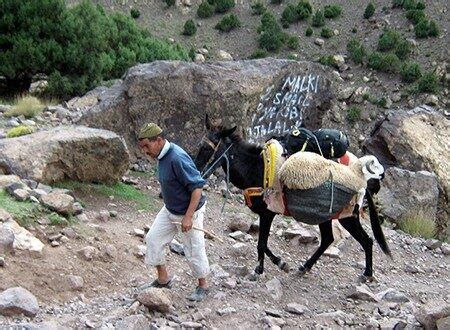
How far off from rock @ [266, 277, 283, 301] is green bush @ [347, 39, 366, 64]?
93.2ft

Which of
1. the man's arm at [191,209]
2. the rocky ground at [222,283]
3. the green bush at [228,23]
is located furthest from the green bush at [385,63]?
the man's arm at [191,209]

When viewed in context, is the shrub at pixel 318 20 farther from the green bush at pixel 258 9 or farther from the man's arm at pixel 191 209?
the man's arm at pixel 191 209

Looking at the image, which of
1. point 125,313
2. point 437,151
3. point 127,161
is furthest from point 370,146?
point 125,313

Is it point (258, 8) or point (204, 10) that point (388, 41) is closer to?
point (258, 8)

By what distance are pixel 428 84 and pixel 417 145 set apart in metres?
19.0

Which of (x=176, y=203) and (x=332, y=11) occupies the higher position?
(x=176, y=203)

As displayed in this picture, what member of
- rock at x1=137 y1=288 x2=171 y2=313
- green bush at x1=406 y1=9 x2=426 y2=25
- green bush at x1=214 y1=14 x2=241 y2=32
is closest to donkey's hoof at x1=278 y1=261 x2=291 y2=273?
rock at x1=137 y1=288 x2=171 y2=313

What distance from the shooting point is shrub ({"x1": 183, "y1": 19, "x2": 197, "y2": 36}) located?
36.6 metres

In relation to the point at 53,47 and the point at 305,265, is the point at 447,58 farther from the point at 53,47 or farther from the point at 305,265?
the point at 305,265

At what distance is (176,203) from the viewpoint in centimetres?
552

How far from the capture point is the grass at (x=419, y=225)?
1048cm

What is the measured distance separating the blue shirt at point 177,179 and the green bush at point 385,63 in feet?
93.9

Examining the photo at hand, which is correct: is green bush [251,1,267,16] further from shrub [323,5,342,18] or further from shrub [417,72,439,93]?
shrub [417,72,439,93]

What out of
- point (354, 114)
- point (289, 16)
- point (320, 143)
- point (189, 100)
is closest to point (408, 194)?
point (189, 100)
